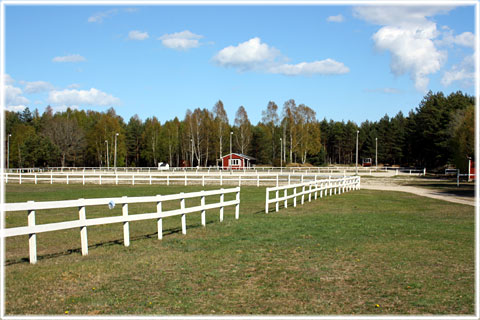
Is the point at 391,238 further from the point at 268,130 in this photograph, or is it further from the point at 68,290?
the point at 268,130

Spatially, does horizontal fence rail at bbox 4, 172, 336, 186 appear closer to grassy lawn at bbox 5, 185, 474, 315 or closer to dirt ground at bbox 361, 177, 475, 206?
dirt ground at bbox 361, 177, 475, 206

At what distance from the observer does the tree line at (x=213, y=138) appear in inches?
3457

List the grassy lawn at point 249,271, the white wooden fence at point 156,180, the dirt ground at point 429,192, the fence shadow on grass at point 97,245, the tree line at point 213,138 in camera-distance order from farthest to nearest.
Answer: the tree line at point 213,138, the white wooden fence at point 156,180, the dirt ground at point 429,192, the fence shadow on grass at point 97,245, the grassy lawn at point 249,271

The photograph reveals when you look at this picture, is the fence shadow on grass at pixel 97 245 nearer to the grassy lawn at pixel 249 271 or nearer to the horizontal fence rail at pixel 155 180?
the grassy lawn at pixel 249 271

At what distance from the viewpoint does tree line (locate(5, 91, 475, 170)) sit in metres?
87.8

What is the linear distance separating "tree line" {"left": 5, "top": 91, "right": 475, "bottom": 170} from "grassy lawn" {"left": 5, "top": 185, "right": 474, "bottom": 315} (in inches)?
2442

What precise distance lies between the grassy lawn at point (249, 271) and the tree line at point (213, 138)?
62.0 m

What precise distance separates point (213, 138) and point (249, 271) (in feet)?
318

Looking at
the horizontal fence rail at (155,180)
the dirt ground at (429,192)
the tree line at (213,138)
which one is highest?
the tree line at (213,138)

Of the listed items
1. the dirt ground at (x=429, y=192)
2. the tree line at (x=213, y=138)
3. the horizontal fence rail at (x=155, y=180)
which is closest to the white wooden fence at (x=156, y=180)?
the horizontal fence rail at (x=155, y=180)

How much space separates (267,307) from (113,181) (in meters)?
43.5

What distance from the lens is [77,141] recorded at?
10469 cm

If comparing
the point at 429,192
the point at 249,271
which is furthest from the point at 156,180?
the point at 249,271

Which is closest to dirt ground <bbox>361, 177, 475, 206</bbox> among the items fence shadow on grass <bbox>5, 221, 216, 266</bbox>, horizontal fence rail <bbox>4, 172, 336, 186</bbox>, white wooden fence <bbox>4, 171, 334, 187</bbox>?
horizontal fence rail <bbox>4, 172, 336, 186</bbox>
